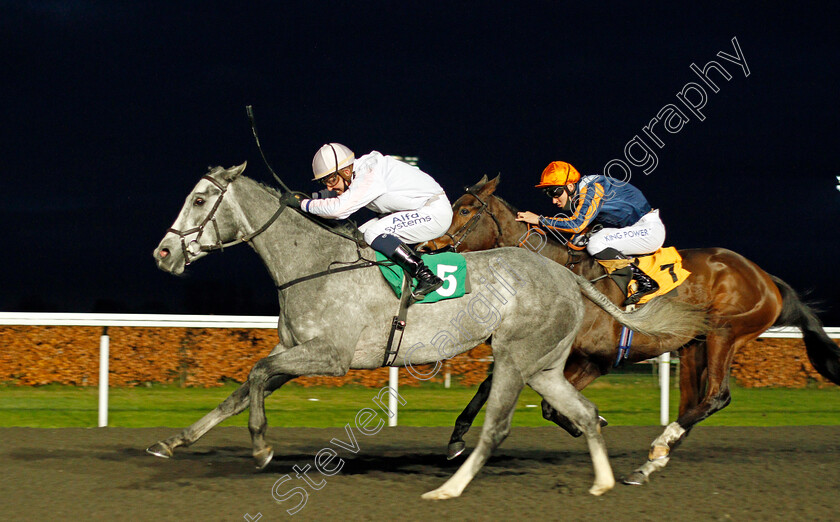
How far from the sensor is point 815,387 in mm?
10172

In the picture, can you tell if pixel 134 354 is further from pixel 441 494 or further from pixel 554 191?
pixel 441 494

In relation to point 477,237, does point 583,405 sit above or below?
below

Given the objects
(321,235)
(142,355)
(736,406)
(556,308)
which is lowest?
(736,406)

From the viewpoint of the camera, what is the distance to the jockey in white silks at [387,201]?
434 centimetres

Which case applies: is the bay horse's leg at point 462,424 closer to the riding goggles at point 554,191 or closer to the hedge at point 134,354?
the riding goggles at point 554,191

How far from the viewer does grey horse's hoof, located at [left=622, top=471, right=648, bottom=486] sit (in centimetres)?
→ 481

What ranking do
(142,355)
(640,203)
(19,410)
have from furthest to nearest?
(142,355), (19,410), (640,203)

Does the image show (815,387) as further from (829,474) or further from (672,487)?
(672,487)

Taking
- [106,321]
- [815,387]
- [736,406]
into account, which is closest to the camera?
[106,321]

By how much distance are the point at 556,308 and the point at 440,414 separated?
3480 millimetres

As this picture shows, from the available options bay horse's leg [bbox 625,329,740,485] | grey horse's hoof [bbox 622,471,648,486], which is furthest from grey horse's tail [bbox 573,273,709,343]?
grey horse's hoof [bbox 622,471,648,486]

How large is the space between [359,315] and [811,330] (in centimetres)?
364

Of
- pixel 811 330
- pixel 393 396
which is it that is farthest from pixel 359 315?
pixel 811 330

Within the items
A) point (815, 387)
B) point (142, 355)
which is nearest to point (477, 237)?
point (142, 355)
